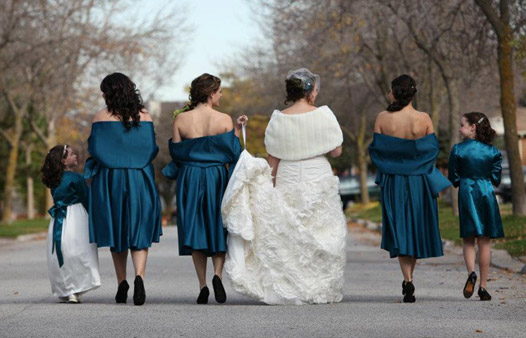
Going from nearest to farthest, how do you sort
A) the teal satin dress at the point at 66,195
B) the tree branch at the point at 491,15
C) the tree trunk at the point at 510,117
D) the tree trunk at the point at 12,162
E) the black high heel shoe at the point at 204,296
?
the black high heel shoe at the point at 204,296 → the teal satin dress at the point at 66,195 → the tree branch at the point at 491,15 → the tree trunk at the point at 510,117 → the tree trunk at the point at 12,162

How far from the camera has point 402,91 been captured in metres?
9.62

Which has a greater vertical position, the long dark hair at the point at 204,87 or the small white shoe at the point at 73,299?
the long dark hair at the point at 204,87

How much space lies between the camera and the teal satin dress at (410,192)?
957 cm

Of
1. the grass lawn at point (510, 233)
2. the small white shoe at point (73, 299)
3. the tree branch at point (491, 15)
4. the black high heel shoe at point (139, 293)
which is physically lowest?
the grass lawn at point (510, 233)

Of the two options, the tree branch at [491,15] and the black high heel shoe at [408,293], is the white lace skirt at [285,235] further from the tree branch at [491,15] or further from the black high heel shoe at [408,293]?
the tree branch at [491,15]

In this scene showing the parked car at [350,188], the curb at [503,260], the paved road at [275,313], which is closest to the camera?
the paved road at [275,313]

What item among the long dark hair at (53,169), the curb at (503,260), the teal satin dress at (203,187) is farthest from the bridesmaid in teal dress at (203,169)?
the curb at (503,260)

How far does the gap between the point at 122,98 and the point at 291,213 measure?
1.80 m

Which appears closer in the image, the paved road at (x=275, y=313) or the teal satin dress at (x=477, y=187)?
→ the paved road at (x=275, y=313)

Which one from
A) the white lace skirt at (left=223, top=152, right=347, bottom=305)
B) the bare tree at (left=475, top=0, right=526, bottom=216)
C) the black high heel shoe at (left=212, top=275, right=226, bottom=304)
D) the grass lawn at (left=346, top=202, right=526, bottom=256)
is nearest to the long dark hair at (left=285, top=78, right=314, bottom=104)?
the white lace skirt at (left=223, top=152, right=347, bottom=305)

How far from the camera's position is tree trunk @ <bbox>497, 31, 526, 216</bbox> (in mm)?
20547

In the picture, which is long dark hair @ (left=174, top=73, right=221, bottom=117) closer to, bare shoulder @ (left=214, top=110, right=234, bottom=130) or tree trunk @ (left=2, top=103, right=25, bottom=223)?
bare shoulder @ (left=214, top=110, right=234, bottom=130)

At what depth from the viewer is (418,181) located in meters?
9.68

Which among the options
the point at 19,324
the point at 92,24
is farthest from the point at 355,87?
the point at 19,324
